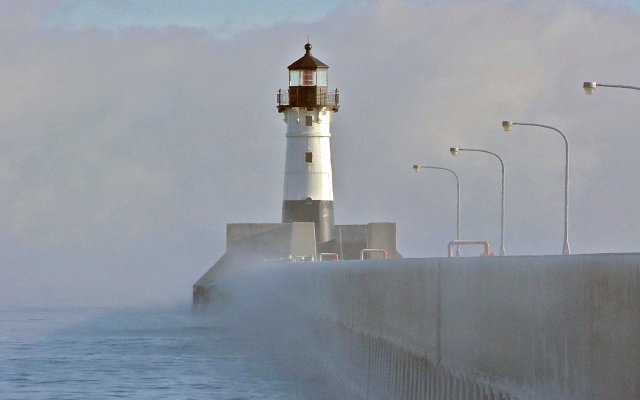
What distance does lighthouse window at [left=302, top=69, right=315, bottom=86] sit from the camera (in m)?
93.7

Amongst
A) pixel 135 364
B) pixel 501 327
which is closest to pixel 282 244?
pixel 135 364

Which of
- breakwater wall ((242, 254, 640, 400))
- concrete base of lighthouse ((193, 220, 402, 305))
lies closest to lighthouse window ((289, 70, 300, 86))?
concrete base of lighthouse ((193, 220, 402, 305))

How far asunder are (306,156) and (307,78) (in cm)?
504

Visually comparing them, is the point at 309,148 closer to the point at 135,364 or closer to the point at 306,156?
the point at 306,156

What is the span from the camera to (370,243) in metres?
88.4

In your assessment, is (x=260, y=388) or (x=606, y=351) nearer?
(x=606, y=351)

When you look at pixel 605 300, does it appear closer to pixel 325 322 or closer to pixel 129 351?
pixel 325 322

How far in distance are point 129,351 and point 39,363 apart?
704 centimetres

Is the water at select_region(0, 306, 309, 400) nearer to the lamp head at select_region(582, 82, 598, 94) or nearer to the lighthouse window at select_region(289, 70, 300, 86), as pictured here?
the lamp head at select_region(582, 82, 598, 94)

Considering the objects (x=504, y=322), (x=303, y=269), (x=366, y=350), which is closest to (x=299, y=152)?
(x=303, y=269)

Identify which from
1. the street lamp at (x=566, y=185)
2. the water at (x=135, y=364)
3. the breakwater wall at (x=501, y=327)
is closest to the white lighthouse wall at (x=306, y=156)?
the water at (x=135, y=364)

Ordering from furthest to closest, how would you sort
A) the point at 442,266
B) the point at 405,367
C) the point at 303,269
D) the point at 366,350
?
the point at 303,269, the point at 366,350, the point at 405,367, the point at 442,266

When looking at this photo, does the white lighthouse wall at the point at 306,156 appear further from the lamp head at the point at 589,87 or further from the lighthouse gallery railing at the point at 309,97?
the lamp head at the point at 589,87

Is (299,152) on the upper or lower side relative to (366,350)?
upper
